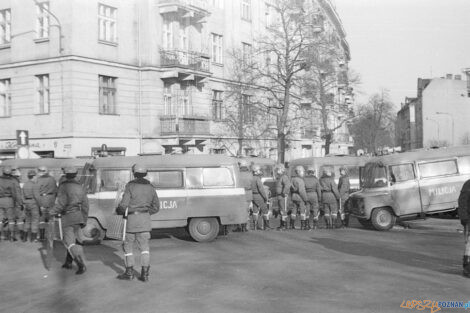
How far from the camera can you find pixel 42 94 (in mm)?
26797

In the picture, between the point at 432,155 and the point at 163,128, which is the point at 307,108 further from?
the point at 432,155

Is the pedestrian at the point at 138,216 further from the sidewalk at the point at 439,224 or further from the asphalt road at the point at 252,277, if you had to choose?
the sidewalk at the point at 439,224

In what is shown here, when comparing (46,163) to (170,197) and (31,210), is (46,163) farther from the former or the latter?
(170,197)

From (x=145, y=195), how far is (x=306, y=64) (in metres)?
24.3

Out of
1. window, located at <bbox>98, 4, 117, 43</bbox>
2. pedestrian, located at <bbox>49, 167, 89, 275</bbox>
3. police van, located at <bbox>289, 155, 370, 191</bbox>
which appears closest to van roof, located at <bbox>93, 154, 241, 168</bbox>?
pedestrian, located at <bbox>49, 167, 89, 275</bbox>

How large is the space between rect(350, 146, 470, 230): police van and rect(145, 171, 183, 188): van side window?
18.2 ft

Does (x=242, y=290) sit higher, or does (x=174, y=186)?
(x=174, y=186)

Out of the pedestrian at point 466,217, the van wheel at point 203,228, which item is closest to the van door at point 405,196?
the van wheel at point 203,228

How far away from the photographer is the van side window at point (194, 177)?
13391 mm

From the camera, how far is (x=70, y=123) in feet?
83.4

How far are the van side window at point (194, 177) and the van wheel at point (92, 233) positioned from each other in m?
2.47

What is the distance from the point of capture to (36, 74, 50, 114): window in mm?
26547

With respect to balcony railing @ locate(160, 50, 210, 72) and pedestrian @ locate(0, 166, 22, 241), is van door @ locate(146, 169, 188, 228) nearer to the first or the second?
pedestrian @ locate(0, 166, 22, 241)

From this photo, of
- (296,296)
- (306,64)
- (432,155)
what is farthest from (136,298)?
(306,64)
